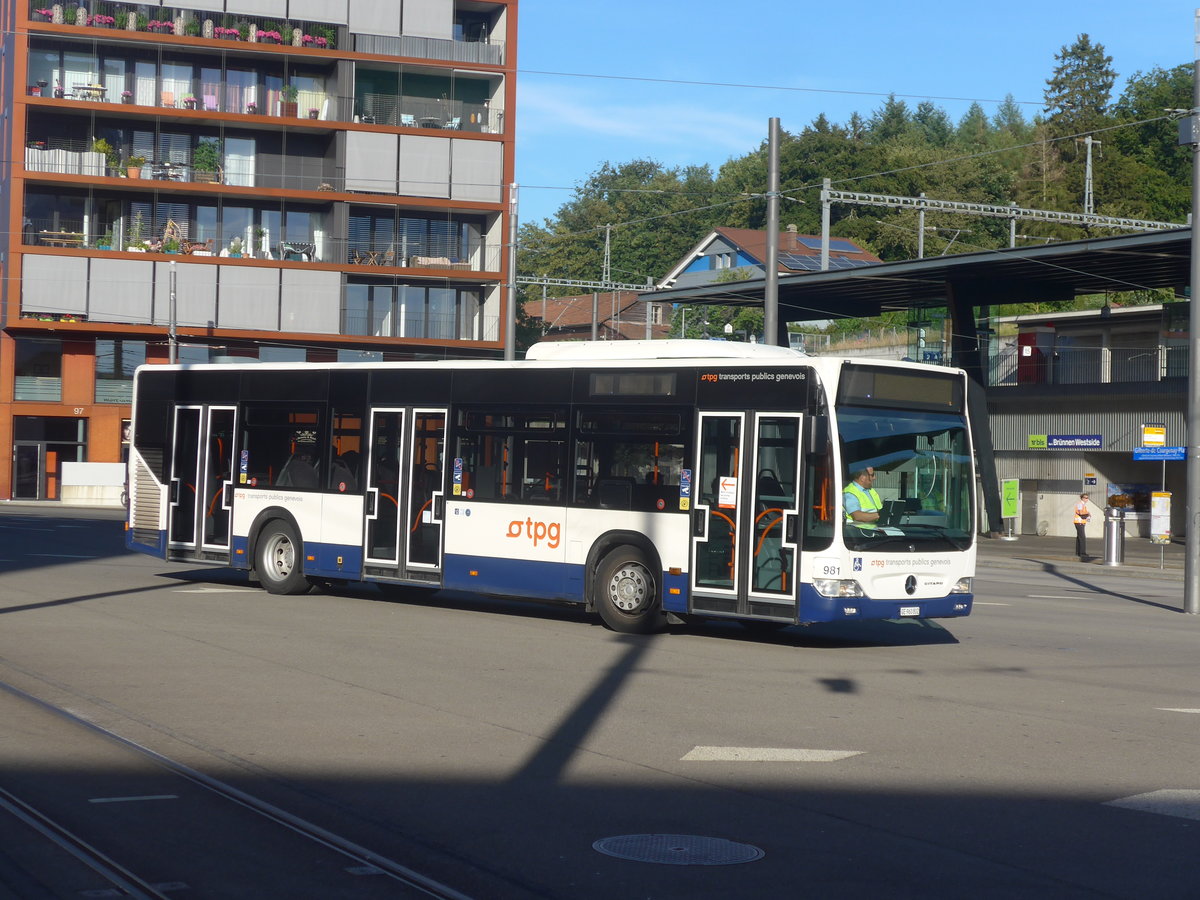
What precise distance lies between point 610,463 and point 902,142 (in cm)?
10237

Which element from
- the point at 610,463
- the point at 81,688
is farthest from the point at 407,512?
the point at 81,688

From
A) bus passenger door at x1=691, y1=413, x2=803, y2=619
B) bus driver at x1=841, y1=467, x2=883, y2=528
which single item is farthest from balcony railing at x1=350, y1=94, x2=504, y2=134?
bus driver at x1=841, y1=467, x2=883, y2=528

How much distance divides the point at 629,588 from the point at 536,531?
4.68 ft

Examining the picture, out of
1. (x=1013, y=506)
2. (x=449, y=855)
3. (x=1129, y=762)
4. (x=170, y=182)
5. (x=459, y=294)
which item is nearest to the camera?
(x=449, y=855)

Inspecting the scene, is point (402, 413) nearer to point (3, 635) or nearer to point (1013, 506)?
point (3, 635)

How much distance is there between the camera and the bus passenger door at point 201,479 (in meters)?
20.1

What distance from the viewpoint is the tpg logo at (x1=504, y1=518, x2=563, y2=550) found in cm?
1634

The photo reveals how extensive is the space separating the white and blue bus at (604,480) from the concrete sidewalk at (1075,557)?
60.4 feet

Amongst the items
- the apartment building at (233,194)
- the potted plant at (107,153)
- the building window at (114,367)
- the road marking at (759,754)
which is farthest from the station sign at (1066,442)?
the road marking at (759,754)

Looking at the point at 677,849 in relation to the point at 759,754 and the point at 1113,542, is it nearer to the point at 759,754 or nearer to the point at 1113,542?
the point at 759,754

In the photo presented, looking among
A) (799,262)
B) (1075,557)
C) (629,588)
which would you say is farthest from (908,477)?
(799,262)

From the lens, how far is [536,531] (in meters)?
16.5

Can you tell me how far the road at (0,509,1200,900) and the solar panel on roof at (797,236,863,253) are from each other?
2644 inches

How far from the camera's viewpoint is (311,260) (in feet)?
192
